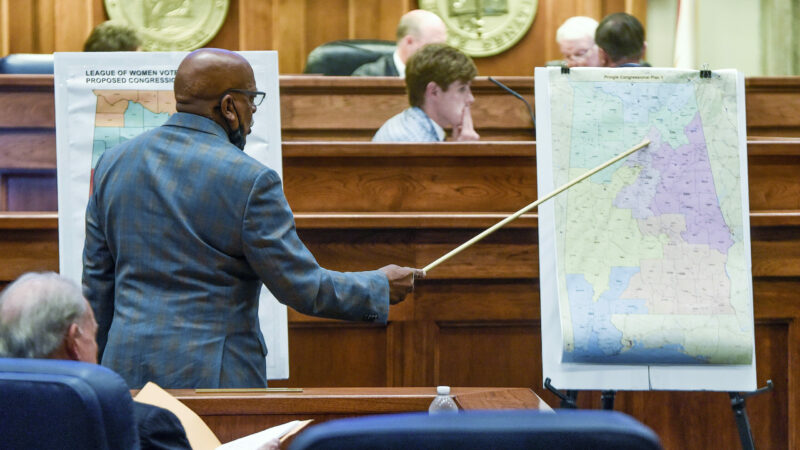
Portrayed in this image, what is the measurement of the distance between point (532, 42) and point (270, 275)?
4820mm

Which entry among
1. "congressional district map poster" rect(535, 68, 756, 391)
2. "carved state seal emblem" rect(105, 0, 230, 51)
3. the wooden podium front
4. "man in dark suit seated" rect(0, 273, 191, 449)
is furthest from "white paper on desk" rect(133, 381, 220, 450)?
"carved state seal emblem" rect(105, 0, 230, 51)

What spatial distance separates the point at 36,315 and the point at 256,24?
5210 millimetres

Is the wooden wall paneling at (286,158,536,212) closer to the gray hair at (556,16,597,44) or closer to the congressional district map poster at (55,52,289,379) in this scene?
the congressional district map poster at (55,52,289,379)

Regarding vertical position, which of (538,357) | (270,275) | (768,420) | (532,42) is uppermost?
(532,42)

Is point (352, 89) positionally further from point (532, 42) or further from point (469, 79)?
point (532, 42)

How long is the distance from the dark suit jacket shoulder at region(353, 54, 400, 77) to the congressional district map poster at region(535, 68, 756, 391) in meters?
2.32

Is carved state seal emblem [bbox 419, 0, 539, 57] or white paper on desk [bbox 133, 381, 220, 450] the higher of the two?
carved state seal emblem [bbox 419, 0, 539, 57]

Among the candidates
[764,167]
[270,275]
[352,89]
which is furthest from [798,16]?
[270,275]

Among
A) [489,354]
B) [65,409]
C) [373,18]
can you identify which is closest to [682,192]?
[489,354]

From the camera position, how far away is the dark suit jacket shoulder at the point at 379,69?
5203mm

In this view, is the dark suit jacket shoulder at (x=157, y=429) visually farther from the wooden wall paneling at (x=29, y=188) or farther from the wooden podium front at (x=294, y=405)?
Result: the wooden wall paneling at (x=29, y=188)

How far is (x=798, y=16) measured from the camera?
21.6 feet

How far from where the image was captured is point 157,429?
4.77 feet

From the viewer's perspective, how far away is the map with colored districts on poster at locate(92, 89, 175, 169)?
118 inches
